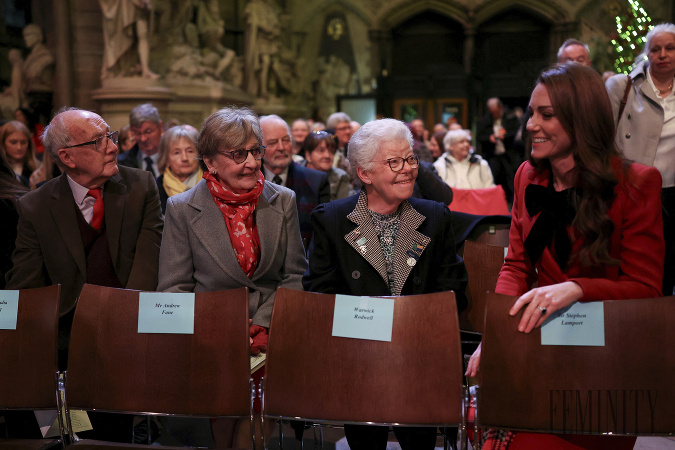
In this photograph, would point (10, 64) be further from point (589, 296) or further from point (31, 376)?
point (589, 296)

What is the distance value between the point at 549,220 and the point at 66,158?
2.11 m

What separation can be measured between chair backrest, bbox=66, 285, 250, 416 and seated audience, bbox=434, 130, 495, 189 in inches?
196

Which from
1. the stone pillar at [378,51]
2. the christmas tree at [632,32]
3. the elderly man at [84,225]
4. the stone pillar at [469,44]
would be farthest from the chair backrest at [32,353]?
the stone pillar at [469,44]

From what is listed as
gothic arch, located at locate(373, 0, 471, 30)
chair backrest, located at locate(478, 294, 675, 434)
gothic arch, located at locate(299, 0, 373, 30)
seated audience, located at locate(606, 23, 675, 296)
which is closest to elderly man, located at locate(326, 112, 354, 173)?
seated audience, located at locate(606, 23, 675, 296)

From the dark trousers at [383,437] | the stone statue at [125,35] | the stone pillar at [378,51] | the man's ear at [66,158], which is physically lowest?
the dark trousers at [383,437]

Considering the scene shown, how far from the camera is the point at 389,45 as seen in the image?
17375 millimetres

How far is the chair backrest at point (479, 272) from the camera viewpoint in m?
2.97

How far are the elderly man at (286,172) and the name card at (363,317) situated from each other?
2.33 metres

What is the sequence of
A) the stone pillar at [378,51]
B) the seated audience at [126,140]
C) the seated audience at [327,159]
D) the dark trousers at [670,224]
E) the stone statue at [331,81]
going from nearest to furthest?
1. the dark trousers at [670,224]
2. the seated audience at [327,159]
3. the seated audience at [126,140]
4. the stone statue at [331,81]
5. the stone pillar at [378,51]

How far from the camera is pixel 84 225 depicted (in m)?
2.95

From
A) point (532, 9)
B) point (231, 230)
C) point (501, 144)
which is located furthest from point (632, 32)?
point (231, 230)

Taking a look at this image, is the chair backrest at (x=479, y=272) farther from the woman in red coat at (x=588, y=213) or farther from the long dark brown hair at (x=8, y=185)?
the long dark brown hair at (x=8, y=185)

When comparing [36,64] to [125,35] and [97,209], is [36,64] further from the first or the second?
[97,209]

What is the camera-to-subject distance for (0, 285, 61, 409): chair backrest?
231 centimetres
